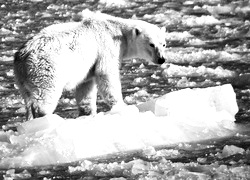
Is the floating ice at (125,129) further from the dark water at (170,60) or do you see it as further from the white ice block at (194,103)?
the dark water at (170,60)

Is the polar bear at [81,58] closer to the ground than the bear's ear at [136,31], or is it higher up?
closer to the ground

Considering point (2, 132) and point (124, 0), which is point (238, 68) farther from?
point (124, 0)

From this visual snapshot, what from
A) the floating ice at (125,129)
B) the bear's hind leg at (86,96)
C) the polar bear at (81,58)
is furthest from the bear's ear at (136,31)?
the floating ice at (125,129)

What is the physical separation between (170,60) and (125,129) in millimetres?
4378

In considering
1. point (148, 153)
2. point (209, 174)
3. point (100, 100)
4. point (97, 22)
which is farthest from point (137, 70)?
point (209, 174)

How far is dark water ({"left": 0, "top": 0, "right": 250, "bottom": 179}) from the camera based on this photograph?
7199 millimetres

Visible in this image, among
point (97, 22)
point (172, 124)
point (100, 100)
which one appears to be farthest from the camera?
point (100, 100)

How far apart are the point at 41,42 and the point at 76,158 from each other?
1.62 m

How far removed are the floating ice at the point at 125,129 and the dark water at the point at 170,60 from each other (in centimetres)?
17

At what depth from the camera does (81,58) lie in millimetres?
8836

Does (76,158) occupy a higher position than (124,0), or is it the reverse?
(124,0)

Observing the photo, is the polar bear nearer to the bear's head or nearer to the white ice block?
the bear's head

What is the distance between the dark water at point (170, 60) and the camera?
720 cm

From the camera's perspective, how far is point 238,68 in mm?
11398
